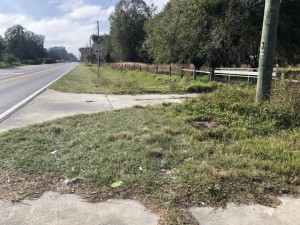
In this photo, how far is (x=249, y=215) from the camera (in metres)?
3.49

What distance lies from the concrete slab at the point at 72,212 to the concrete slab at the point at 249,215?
0.53 m

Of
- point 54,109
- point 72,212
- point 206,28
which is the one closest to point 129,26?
point 206,28

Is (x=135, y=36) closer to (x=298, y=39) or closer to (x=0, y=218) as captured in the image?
(x=298, y=39)

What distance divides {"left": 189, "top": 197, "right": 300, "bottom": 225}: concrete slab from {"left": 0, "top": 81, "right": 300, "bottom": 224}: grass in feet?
0.42

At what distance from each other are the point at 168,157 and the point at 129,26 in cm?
A: 6070

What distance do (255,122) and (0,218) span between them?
557cm

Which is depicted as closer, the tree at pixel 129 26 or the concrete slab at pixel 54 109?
the concrete slab at pixel 54 109

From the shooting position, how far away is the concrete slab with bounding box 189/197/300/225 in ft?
11.0

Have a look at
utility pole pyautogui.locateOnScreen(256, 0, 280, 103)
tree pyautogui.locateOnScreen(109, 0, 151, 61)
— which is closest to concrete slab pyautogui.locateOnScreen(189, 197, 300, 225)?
utility pole pyautogui.locateOnScreen(256, 0, 280, 103)

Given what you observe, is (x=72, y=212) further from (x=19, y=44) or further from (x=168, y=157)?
(x=19, y=44)

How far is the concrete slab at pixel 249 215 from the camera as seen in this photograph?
3352 millimetres

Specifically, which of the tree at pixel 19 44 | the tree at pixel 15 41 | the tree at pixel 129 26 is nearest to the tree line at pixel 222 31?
the tree at pixel 129 26

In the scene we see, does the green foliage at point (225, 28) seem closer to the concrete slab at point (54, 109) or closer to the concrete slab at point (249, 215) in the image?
the concrete slab at point (54, 109)

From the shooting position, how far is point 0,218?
334 cm
